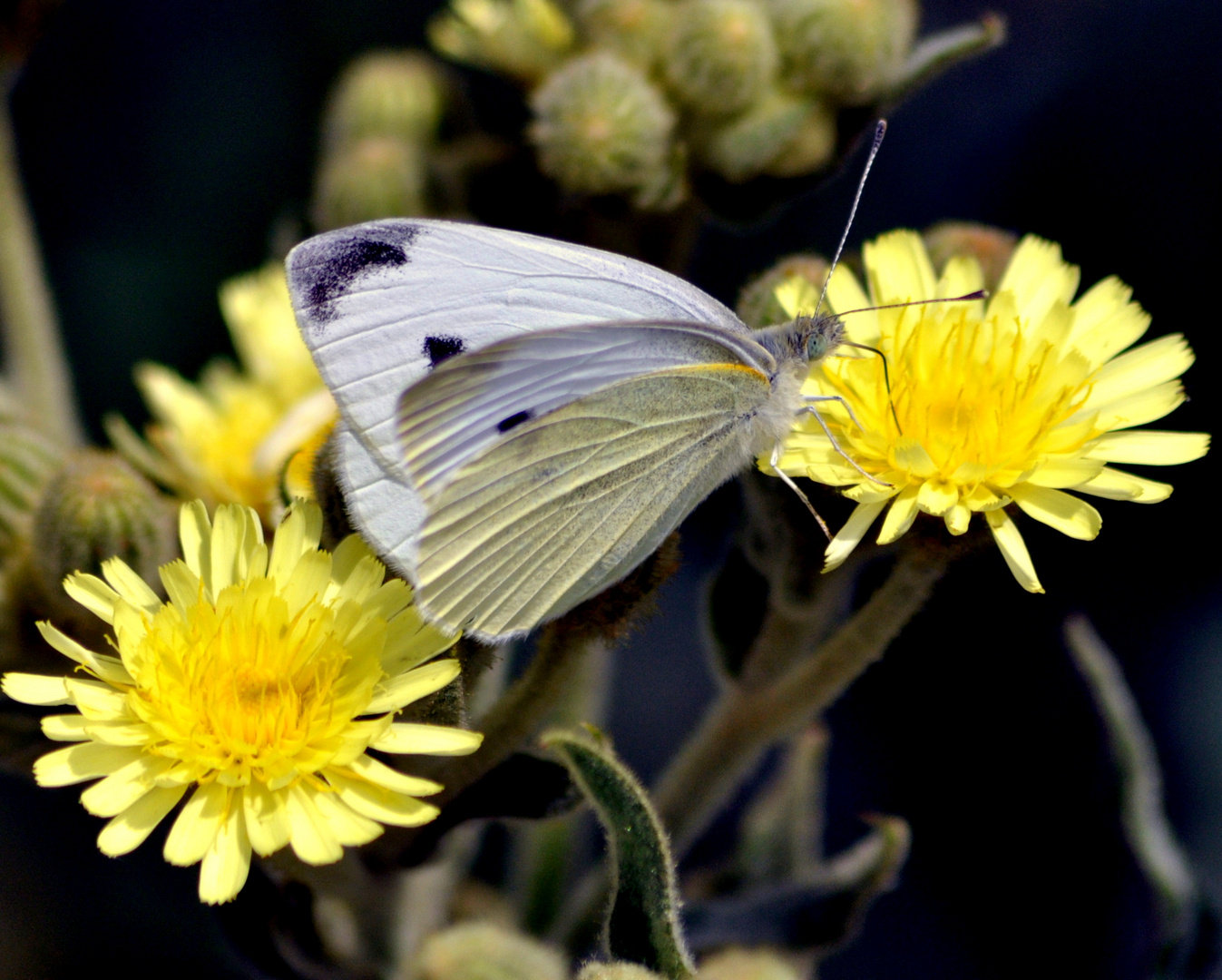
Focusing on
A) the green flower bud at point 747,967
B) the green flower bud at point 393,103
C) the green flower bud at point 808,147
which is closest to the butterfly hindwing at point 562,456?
the green flower bud at point 808,147

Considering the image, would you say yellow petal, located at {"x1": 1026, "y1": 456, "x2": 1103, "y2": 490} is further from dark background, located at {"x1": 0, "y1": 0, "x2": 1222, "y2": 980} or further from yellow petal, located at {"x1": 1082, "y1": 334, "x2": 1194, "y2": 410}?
dark background, located at {"x1": 0, "y1": 0, "x2": 1222, "y2": 980}

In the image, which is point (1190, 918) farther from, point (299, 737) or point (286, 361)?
point (286, 361)

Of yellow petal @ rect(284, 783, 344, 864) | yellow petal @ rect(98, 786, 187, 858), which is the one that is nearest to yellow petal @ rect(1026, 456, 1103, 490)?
yellow petal @ rect(284, 783, 344, 864)

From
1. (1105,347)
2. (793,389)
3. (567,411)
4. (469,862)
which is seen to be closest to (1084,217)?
(1105,347)

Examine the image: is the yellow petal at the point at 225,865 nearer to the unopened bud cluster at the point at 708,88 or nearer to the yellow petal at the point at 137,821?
the yellow petal at the point at 137,821

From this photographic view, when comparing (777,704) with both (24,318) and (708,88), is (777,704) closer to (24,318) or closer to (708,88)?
(708,88)

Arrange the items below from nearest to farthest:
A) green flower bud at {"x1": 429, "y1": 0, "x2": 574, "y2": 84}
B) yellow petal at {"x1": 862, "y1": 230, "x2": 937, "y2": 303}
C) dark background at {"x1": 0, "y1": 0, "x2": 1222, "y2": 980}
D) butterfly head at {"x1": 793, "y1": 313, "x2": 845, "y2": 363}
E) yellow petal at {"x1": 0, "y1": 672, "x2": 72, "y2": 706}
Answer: yellow petal at {"x1": 0, "y1": 672, "x2": 72, "y2": 706} < butterfly head at {"x1": 793, "y1": 313, "x2": 845, "y2": 363} < yellow petal at {"x1": 862, "y1": 230, "x2": 937, "y2": 303} < green flower bud at {"x1": 429, "y1": 0, "x2": 574, "y2": 84} < dark background at {"x1": 0, "y1": 0, "x2": 1222, "y2": 980}
